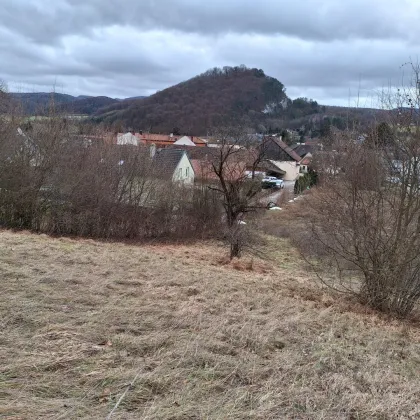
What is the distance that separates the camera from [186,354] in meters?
3.86

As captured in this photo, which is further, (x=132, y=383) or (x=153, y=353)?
(x=153, y=353)

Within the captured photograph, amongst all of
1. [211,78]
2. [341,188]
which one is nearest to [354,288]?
[341,188]

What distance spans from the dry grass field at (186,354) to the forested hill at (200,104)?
79170 millimetres

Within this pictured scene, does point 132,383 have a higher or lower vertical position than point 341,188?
lower

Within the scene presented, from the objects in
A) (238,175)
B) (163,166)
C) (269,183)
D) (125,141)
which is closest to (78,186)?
(163,166)

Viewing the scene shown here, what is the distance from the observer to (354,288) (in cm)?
827

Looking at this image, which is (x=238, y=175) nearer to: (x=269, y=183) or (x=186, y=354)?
(x=269, y=183)

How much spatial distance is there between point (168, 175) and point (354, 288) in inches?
531

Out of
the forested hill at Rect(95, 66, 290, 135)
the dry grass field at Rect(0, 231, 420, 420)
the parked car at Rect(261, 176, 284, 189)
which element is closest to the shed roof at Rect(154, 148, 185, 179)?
the parked car at Rect(261, 176, 284, 189)

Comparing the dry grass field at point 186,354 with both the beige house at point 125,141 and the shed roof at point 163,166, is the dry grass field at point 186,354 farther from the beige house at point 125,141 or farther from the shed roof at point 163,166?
the beige house at point 125,141

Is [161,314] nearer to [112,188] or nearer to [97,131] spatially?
[112,188]

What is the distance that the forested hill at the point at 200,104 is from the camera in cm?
9081

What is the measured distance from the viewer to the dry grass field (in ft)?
10.0

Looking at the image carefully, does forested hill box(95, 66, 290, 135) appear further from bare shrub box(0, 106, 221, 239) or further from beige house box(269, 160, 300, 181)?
bare shrub box(0, 106, 221, 239)
